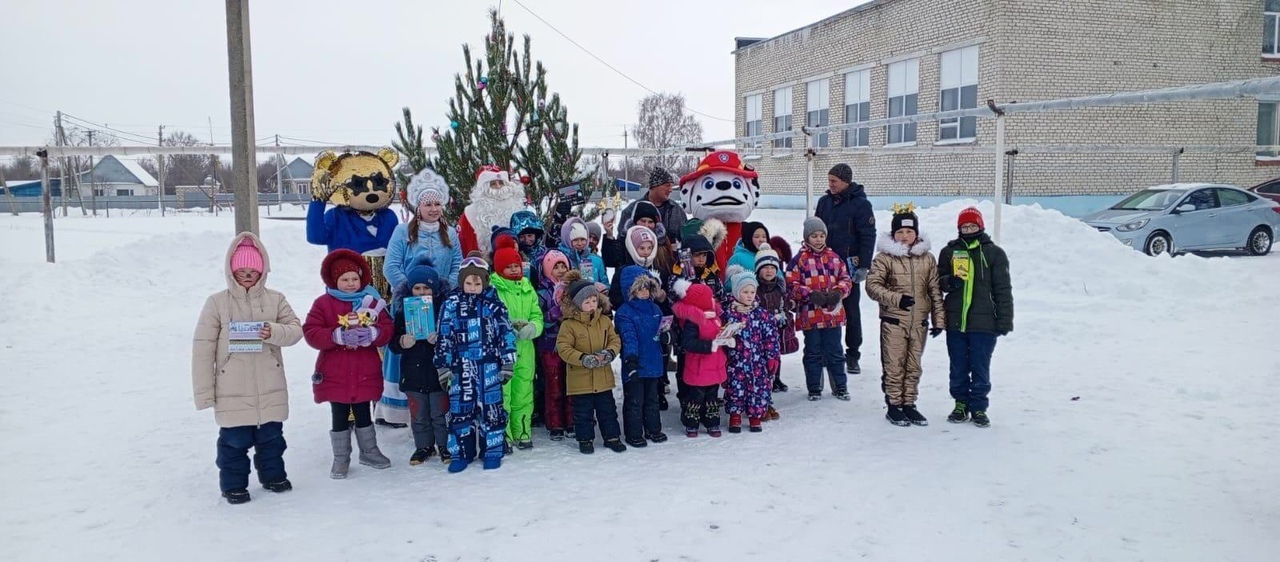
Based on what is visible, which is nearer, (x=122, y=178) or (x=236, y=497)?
(x=236, y=497)

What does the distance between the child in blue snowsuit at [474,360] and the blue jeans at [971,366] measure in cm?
319

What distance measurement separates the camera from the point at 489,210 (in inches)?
246

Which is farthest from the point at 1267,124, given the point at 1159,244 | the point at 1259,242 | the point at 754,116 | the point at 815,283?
the point at 815,283

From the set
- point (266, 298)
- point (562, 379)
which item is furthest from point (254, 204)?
point (562, 379)

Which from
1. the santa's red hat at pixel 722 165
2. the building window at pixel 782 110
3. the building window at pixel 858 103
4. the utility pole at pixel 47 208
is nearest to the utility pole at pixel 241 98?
the santa's red hat at pixel 722 165

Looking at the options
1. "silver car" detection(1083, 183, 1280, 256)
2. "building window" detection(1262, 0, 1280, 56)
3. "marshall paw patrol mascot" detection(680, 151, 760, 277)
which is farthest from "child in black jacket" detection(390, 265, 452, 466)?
"building window" detection(1262, 0, 1280, 56)

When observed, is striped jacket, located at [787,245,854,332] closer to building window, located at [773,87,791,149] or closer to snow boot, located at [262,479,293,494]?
snow boot, located at [262,479,293,494]

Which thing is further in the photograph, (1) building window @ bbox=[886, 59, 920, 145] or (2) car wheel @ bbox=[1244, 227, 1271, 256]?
(1) building window @ bbox=[886, 59, 920, 145]

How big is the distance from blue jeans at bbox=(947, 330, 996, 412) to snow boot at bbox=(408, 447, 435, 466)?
3.74 m

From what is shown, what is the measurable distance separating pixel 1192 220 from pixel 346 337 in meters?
16.0

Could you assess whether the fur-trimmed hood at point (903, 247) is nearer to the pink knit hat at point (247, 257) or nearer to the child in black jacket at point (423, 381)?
the child in black jacket at point (423, 381)

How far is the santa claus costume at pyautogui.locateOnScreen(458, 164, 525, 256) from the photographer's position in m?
6.26

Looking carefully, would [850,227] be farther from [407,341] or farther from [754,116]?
[754,116]

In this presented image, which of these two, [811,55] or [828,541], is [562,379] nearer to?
[828,541]
